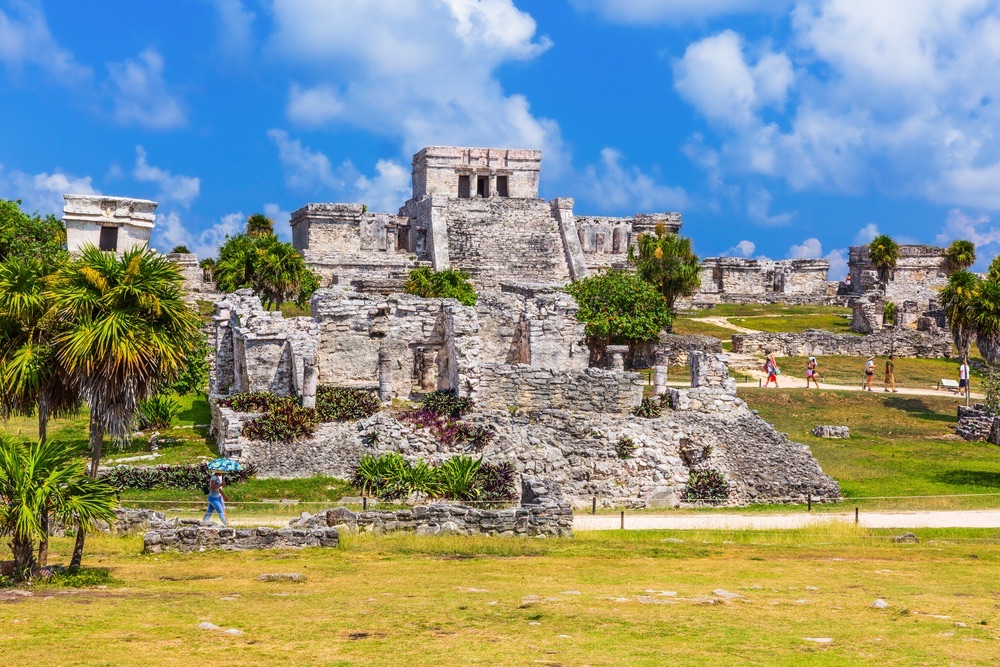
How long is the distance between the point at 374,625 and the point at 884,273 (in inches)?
2698

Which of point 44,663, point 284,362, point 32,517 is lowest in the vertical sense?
point 44,663

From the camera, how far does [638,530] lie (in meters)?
21.8

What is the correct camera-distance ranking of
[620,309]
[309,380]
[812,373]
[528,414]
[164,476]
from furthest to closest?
[620,309], [812,373], [309,380], [528,414], [164,476]

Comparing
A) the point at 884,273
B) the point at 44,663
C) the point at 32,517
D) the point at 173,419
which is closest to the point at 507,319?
the point at 173,419

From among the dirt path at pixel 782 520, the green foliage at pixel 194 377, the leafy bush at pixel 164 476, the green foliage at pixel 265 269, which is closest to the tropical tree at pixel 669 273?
the green foliage at pixel 265 269

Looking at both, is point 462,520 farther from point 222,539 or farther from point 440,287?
point 440,287

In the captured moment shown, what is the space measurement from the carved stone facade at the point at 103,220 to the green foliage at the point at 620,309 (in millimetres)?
23699

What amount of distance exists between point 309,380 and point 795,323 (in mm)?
38183

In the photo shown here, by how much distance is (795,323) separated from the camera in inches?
2435

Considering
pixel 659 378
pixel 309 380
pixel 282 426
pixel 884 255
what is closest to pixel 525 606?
pixel 282 426

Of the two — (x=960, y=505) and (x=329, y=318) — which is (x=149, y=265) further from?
(x=960, y=505)

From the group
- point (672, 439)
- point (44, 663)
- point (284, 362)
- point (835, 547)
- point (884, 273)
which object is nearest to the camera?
point (44, 663)

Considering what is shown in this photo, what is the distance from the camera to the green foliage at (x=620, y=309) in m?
43.7

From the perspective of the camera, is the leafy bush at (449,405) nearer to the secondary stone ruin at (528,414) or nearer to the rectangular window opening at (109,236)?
the secondary stone ruin at (528,414)
